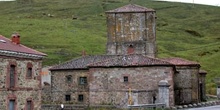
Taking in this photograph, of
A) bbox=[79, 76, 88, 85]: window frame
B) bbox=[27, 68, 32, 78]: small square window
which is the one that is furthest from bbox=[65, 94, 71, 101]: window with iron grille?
bbox=[27, 68, 32, 78]: small square window

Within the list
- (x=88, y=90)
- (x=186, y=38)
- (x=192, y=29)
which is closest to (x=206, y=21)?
(x=192, y=29)

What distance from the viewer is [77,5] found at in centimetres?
18075

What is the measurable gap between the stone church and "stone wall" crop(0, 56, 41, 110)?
317 inches

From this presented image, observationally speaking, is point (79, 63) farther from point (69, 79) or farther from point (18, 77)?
point (18, 77)

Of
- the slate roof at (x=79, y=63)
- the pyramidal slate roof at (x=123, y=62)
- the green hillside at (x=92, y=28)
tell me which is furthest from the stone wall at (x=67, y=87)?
the green hillside at (x=92, y=28)

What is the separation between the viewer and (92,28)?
127 m

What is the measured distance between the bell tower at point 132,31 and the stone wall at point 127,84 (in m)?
9.98

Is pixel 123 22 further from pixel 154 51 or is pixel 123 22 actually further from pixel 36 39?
pixel 36 39

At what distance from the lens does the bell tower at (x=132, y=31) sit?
6053cm

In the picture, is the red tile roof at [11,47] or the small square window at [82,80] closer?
the red tile roof at [11,47]

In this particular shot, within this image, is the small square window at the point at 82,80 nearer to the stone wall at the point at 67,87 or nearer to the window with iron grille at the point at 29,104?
the stone wall at the point at 67,87

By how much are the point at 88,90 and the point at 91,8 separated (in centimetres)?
11850

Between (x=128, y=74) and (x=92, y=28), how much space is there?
77.2 meters

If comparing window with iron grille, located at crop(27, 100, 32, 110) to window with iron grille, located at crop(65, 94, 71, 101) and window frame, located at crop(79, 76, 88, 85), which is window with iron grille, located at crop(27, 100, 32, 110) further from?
window frame, located at crop(79, 76, 88, 85)
